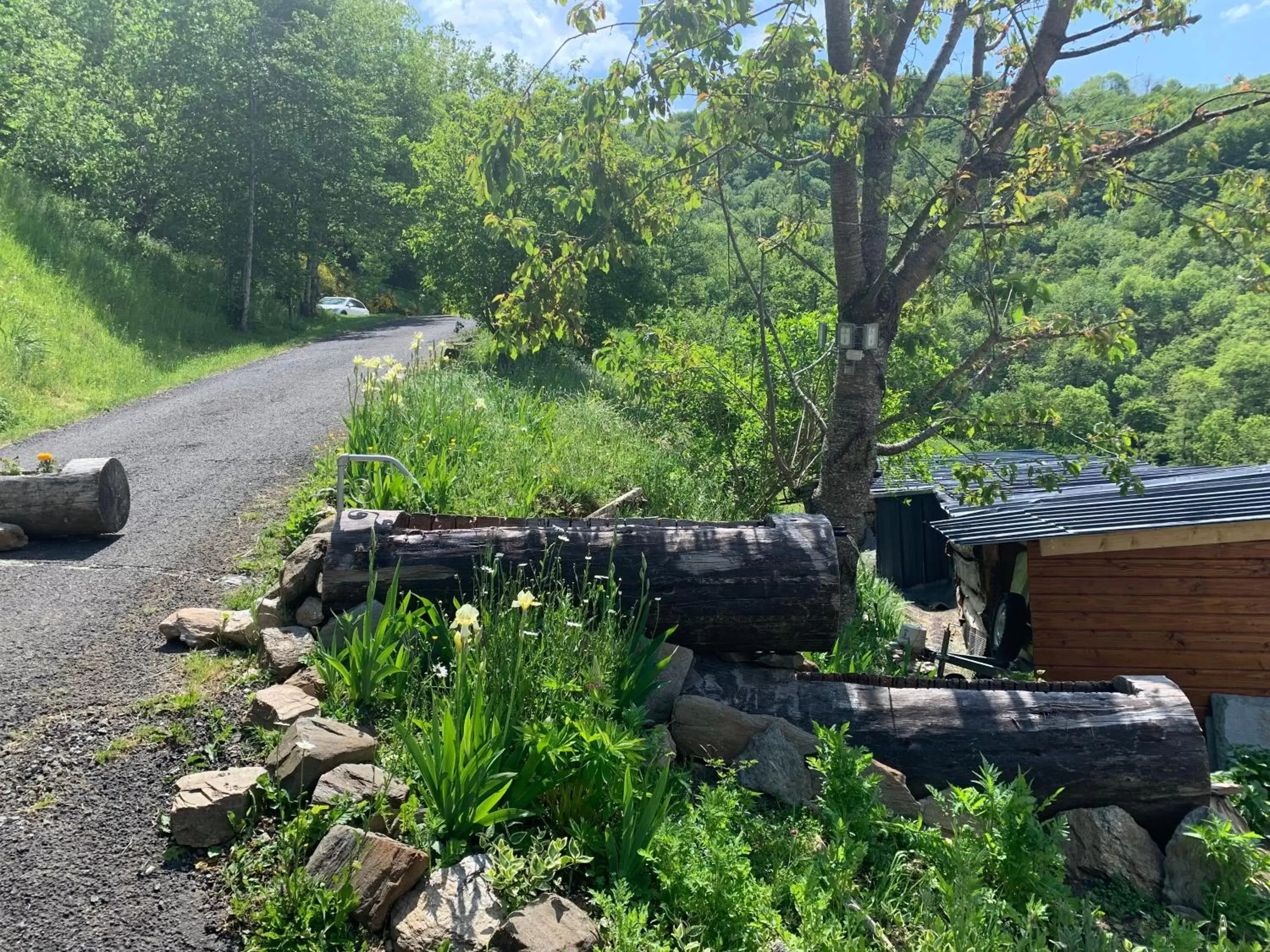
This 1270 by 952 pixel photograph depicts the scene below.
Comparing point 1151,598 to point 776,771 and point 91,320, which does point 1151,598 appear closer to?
point 776,771

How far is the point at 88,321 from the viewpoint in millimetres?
14656

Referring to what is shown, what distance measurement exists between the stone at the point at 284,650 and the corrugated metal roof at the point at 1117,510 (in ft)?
24.6

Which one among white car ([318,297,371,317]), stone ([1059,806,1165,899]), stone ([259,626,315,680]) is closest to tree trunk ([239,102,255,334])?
white car ([318,297,371,317])

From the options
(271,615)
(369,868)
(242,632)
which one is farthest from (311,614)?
(369,868)

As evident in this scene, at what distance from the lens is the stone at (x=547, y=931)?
290 centimetres

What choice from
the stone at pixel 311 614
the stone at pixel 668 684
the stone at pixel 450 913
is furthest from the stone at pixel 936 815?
the stone at pixel 311 614

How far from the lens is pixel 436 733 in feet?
11.2

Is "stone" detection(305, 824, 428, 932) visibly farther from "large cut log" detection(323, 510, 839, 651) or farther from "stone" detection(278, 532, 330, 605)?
"stone" detection(278, 532, 330, 605)

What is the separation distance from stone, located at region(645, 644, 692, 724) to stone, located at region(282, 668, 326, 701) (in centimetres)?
160

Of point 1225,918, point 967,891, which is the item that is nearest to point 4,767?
point 967,891

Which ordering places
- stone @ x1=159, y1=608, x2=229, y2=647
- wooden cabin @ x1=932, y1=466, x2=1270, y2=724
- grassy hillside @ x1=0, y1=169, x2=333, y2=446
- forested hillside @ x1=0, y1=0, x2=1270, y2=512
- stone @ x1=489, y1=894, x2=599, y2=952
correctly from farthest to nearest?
grassy hillside @ x1=0, y1=169, x2=333, y2=446
wooden cabin @ x1=932, y1=466, x2=1270, y2=724
forested hillside @ x1=0, y1=0, x2=1270, y2=512
stone @ x1=159, y1=608, x2=229, y2=647
stone @ x1=489, y1=894, x2=599, y2=952

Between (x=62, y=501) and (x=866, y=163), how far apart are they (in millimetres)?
6626

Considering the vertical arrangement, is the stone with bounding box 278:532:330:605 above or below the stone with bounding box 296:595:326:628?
above

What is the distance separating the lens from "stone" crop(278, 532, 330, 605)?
4.96 metres
